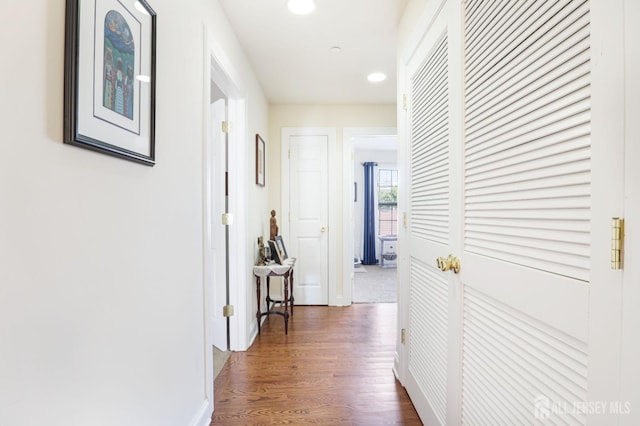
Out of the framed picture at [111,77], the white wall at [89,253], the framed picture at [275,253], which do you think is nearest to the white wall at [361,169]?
the framed picture at [275,253]

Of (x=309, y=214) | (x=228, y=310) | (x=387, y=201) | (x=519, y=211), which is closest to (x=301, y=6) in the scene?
(x=519, y=211)

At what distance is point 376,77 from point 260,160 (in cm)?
139

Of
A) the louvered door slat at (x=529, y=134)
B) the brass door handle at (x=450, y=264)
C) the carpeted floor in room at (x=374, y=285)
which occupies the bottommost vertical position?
the carpeted floor in room at (x=374, y=285)

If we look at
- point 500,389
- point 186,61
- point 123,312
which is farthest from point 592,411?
point 186,61

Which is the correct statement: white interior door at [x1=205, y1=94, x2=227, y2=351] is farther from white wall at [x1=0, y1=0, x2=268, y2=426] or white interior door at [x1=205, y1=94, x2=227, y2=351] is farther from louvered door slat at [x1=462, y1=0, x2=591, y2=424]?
louvered door slat at [x1=462, y1=0, x2=591, y2=424]

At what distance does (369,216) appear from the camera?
6.82m

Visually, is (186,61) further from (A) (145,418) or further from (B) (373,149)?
(B) (373,149)

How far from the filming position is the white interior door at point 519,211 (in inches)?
25.8

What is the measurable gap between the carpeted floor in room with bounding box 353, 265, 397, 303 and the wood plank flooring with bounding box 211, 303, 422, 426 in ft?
A: 3.12

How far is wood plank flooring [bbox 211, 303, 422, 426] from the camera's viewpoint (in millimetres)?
1811

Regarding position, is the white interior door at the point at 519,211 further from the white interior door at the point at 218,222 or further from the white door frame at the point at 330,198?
the white door frame at the point at 330,198

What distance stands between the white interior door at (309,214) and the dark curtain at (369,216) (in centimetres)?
299

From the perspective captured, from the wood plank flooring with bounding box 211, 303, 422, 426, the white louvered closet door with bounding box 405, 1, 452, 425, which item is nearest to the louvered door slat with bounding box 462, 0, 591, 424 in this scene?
the white louvered closet door with bounding box 405, 1, 452, 425

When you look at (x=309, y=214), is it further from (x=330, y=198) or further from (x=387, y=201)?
(x=387, y=201)
